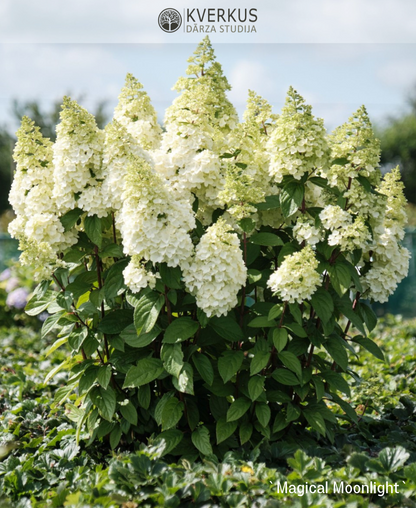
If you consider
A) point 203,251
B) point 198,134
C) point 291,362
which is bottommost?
point 291,362

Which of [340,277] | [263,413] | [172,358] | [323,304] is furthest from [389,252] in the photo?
[172,358]

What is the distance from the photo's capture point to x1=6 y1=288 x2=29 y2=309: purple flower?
698cm

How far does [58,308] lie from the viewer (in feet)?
9.63

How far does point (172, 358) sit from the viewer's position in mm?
2613

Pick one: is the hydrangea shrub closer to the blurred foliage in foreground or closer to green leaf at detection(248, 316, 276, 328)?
green leaf at detection(248, 316, 276, 328)

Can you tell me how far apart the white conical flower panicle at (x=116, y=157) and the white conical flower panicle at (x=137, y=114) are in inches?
10.3

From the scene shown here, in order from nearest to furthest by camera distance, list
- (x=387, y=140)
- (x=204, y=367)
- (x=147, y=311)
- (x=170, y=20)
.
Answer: (x=147, y=311) < (x=204, y=367) < (x=170, y=20) < (x=387, y=140)

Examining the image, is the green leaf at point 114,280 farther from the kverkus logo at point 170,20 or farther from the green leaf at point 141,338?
the kverkus logo at point 170,20

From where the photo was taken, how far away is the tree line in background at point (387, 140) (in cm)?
2245

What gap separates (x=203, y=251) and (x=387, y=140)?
2607 cm

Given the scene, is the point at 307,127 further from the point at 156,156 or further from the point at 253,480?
the point at 253,480

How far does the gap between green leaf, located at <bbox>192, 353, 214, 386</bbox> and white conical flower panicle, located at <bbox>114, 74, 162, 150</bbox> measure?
109 cm

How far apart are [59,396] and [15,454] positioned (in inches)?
20.2

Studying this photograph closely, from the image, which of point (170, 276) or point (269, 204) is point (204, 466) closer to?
point (170, 276)
